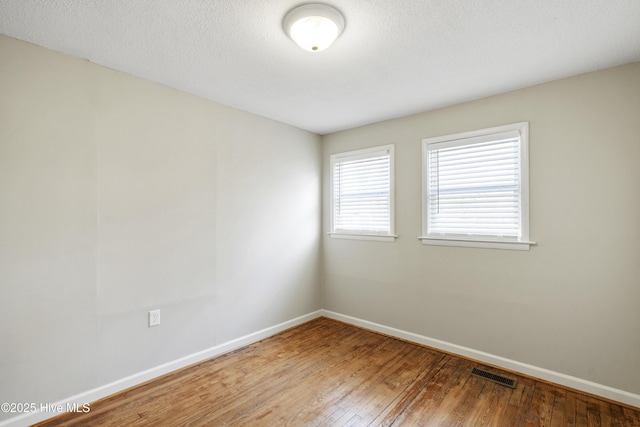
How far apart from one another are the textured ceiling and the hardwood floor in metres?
2.49

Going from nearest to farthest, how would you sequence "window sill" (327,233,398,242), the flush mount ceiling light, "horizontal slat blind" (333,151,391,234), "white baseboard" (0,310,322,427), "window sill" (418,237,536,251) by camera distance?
the flush mount ceiling light
"white baseboard" (0,310,322,427)
"window sill" (418,237,536,251)
"window sill" (327,233,398,242)
"horizontal slat blind" (333,151,391,234)


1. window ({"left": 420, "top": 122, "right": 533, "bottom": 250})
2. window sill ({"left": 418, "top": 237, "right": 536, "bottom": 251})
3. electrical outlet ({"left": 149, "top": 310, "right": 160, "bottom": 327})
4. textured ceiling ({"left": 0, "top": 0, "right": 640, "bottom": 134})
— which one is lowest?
electrical outlet ({"left": 149, "top": 310, "right": 160, "bottom": 327})

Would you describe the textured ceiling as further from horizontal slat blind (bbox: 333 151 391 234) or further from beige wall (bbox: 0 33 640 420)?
horizontal slat blind (bbox: 333 151 391 234)

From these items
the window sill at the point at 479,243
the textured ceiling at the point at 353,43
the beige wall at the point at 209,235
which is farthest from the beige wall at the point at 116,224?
the window sill at the point at 479,243

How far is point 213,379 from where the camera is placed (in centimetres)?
260

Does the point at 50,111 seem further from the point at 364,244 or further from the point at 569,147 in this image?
the point at 569,147

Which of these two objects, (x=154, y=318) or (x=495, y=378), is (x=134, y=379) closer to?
(x=154, y=318)

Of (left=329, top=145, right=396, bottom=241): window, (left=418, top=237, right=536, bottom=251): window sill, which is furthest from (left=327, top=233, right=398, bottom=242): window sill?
(left=418, top=237, right=536, bottom=251): window sill

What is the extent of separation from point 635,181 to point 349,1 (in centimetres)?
238

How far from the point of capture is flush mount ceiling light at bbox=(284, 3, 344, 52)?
1.70m

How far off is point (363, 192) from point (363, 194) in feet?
0.08

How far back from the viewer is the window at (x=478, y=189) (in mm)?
2744

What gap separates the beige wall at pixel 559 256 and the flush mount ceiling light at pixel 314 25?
1820 mm

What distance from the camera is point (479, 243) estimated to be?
2941 millimetres
